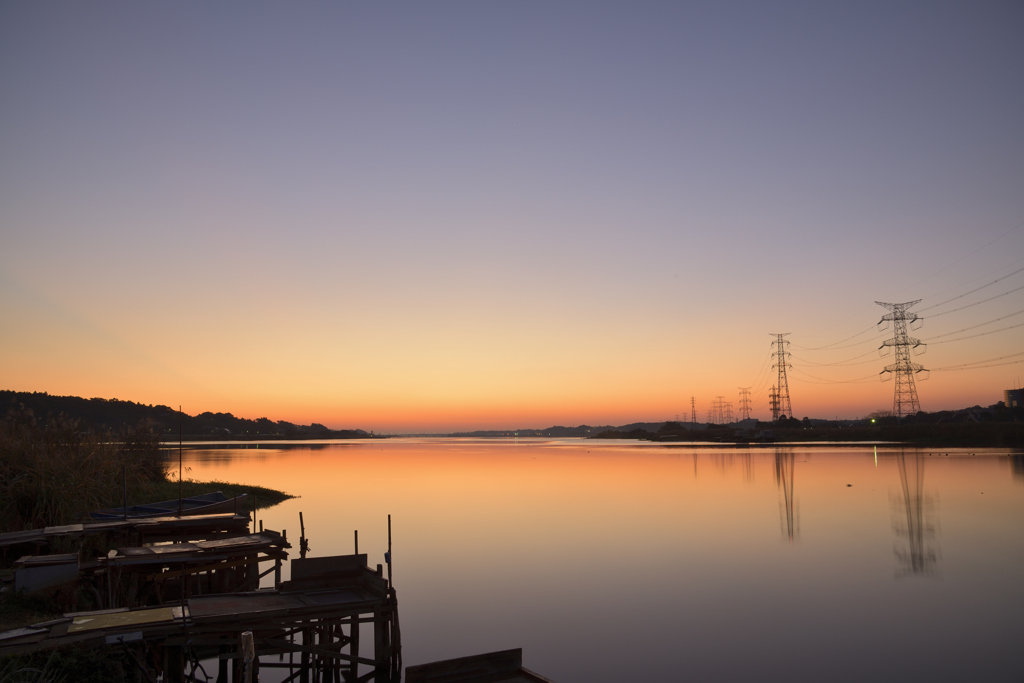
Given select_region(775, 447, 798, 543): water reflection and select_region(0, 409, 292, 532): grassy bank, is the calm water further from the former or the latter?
select_region(0, 409, 292, 532): grassy bank

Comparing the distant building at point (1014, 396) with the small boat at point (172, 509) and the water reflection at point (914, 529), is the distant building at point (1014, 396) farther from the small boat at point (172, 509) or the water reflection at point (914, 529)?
the small boat at point (172, 509)

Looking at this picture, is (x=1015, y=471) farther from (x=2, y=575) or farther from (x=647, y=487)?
(x=2, y=575)

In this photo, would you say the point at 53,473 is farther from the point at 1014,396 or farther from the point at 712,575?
the point at 1014,396

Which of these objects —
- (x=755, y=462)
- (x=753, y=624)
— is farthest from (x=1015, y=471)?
(x=753, y=624)

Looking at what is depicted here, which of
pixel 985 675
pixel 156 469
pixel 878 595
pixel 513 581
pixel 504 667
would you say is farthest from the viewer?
pixel 156 469

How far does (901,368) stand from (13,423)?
324 ft

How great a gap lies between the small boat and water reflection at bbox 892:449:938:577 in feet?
82.5

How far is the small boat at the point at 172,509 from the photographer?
22.4m

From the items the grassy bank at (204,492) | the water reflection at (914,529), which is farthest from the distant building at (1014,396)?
the grassy bank at (204,492)

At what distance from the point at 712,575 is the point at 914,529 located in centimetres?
1436

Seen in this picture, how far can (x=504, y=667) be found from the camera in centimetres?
1221

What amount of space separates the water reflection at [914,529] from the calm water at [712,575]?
141 millimetres

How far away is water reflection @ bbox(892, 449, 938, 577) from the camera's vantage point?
25.2m

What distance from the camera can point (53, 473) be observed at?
21812mm
